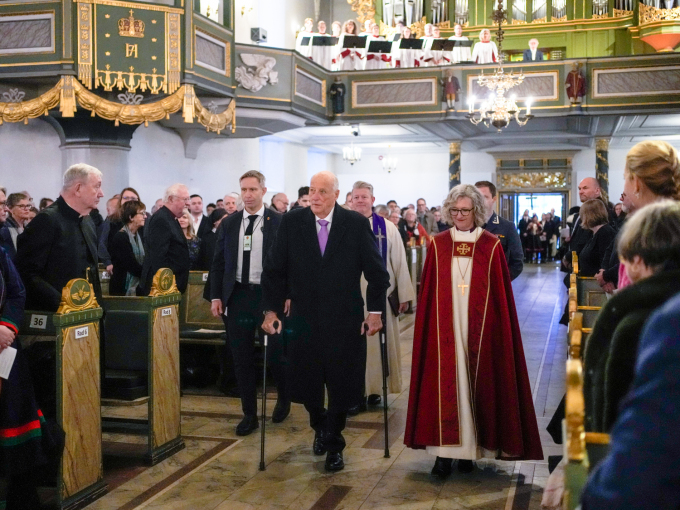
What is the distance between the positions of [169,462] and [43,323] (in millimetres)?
1203

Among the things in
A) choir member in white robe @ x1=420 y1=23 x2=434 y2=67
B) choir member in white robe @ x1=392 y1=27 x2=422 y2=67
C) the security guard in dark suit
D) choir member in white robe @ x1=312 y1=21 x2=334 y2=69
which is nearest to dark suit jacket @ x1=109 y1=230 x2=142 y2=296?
the security guard in dark suit

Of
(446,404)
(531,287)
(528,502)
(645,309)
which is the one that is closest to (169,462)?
(446,404)

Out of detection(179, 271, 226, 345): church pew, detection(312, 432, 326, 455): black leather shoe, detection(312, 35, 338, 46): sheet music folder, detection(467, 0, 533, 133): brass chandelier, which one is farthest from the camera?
detection(312, 35, 338, 46): sheet music folder

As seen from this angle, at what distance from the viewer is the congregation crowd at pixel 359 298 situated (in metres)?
1.62

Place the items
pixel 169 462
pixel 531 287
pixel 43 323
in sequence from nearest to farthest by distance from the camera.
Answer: pixel 43 323, pixel 169 462, pixel 531 287

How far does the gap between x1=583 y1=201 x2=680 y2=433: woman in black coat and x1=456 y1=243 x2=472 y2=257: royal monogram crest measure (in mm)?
2300

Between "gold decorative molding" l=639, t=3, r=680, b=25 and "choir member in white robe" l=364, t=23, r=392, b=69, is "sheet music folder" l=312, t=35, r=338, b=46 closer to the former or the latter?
"choir member in white robe" l=364, t=23, r=392, b=69

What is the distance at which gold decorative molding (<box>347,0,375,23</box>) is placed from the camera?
58.5 ft

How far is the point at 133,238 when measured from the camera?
5855 mm

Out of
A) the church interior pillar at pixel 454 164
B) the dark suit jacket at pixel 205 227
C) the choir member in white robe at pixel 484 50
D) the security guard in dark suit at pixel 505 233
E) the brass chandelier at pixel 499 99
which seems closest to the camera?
the security guard in dark suit at pixel 505 233

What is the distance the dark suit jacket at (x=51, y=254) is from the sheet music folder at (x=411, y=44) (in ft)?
39.0

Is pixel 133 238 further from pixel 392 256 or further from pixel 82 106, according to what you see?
pixel 82 106

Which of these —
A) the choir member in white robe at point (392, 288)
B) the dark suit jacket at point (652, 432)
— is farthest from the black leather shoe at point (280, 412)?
the dark suit jacket at point (652, 432)

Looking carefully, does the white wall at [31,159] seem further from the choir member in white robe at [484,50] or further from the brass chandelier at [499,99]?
the choir member in white robe at [484,50]
